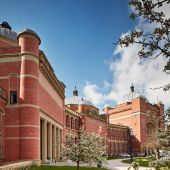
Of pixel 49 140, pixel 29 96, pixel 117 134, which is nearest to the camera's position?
pixel 29 96

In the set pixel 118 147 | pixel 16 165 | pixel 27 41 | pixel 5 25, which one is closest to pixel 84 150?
pixel 16 165

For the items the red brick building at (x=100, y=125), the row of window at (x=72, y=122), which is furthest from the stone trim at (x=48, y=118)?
the red brick building at (x=100, y=125)

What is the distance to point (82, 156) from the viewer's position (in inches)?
952

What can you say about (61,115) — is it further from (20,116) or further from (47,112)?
(20,116)

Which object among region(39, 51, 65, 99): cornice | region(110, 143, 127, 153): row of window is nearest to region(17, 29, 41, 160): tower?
region(39, 51, 65, 99): cornice

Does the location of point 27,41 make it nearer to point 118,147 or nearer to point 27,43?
point 27,43

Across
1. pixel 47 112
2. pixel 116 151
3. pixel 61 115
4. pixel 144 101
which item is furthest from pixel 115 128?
pixel 47 112

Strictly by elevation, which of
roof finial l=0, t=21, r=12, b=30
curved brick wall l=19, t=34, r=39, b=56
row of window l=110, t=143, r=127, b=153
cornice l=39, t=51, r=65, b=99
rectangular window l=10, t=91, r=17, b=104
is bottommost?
row of window l=110, t=143, r=127, b=153

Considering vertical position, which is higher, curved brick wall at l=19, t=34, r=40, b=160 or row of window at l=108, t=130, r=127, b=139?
curved brick wall at l=19, t=34, r=40, b=160

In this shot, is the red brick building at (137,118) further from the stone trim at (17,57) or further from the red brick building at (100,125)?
the stone trim at (17,57)

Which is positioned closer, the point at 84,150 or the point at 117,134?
the point at 84,150

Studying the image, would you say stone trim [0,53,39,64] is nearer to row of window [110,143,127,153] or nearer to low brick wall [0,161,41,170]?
low brick wall [0,161,41,170]

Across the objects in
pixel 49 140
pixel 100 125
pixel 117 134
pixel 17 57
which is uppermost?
pixel 17 57

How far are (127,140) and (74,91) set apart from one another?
64.2 ft
